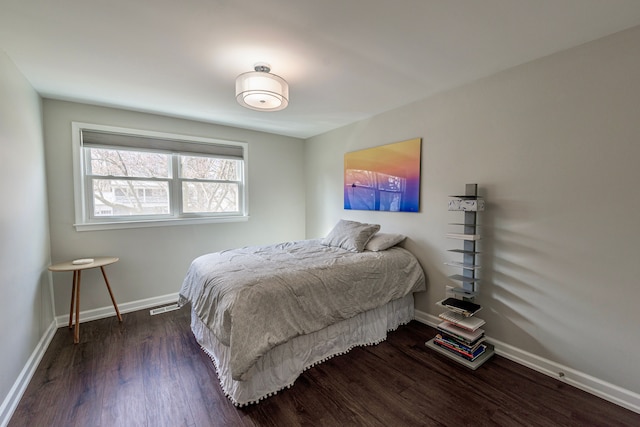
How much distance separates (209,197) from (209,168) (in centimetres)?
41

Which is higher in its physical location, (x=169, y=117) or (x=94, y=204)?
(x=169, y=117)

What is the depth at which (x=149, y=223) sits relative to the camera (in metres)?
3.23

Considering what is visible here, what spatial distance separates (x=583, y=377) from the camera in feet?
6.10

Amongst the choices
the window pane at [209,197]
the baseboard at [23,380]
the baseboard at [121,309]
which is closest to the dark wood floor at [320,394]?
the baseboard at [23,380]

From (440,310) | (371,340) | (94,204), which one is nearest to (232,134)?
(94,204)

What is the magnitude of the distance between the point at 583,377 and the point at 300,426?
78.7 inches

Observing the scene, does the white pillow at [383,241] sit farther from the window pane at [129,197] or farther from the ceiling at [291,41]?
the window pane at [129,197]

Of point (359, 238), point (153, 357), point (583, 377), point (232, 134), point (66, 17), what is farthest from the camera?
point (232, 134)

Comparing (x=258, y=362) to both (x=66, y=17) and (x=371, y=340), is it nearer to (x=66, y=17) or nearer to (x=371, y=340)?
(x=371, y=340)

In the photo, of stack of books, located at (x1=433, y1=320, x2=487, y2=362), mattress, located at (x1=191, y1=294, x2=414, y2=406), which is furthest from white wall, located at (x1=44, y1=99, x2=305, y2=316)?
stack of books, located at (x1=433, y1=320, x2=487, y2=362)

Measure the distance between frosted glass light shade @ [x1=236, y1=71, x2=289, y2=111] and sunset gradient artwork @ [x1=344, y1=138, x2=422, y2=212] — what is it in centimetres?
152

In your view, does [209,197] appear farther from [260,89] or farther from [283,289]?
[283,289]

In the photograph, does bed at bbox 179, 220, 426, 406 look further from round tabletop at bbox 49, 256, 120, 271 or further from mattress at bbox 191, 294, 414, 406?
round tabletop at bbox 49, 256, 120, 271

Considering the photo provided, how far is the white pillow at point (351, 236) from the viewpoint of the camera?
2.93m
